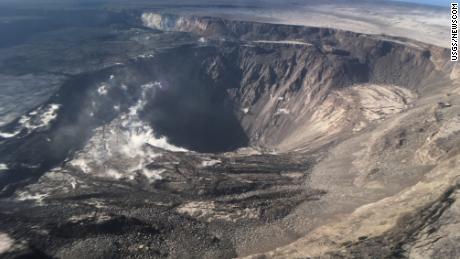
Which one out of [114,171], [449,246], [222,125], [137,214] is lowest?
[222,125]

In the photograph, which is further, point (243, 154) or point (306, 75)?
point (306, 75)

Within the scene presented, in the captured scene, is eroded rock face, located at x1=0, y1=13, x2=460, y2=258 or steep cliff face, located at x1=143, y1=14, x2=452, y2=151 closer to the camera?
eroded rock face, located at x1=0, y1=13, x2=460, y2=258

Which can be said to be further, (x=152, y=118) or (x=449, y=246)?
(x=152, y=118)

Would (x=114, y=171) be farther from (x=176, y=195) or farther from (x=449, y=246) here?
(x=449, y=246)

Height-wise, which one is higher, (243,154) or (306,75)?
(306,75)

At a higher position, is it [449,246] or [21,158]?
[449,246]

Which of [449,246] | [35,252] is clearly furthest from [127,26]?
[449,246]

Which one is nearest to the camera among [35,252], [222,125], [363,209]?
[35,252]

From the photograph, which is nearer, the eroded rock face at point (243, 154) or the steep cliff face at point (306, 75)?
the eroded rock face at point (243, 154)
